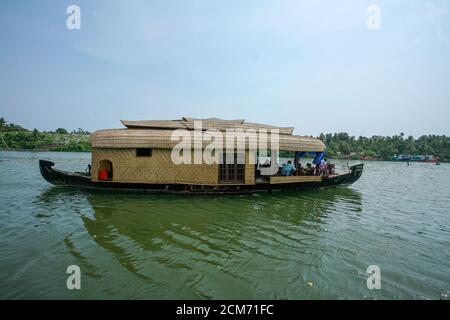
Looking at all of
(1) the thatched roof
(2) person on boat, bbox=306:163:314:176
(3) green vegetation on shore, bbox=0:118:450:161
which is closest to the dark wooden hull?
(1) the thatched roof

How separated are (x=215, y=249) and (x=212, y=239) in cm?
63

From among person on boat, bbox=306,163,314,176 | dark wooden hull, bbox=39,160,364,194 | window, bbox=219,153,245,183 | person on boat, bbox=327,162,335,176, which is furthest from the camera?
person on boat, bbox=327,162,335,176

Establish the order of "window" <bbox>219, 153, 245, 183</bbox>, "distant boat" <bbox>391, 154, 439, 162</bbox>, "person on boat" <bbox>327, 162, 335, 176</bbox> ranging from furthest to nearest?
1. "distant boat" <bbox>391, 154, 439, 162</bbox>
2. "person on boat" <bbox>327, 162, 335, 176</bbox>
3. "window" <bbox>219, 153, 245, 183</bbox>

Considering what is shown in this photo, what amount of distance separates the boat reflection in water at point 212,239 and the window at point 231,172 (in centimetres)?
99

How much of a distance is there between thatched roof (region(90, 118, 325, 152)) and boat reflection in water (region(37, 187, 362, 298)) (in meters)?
2.28

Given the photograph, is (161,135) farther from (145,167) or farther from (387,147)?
(387,147)

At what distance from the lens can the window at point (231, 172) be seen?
1189cm

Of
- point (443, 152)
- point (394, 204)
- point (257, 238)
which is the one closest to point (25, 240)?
point (257, 238)

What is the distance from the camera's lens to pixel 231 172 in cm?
1199

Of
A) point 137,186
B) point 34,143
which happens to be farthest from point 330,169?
point 34,143

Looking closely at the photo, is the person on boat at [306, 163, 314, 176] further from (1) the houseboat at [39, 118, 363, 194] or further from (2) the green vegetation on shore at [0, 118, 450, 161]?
(2) the green vegetation on shore at [0, 118, 450, 161]

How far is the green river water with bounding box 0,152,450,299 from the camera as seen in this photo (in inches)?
170

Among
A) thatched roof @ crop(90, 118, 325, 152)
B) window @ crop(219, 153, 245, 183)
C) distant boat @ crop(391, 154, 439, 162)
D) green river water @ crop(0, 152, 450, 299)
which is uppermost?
thatched roof @ crop(90, 118, 325, 152)

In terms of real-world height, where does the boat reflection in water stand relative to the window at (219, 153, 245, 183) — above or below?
below
